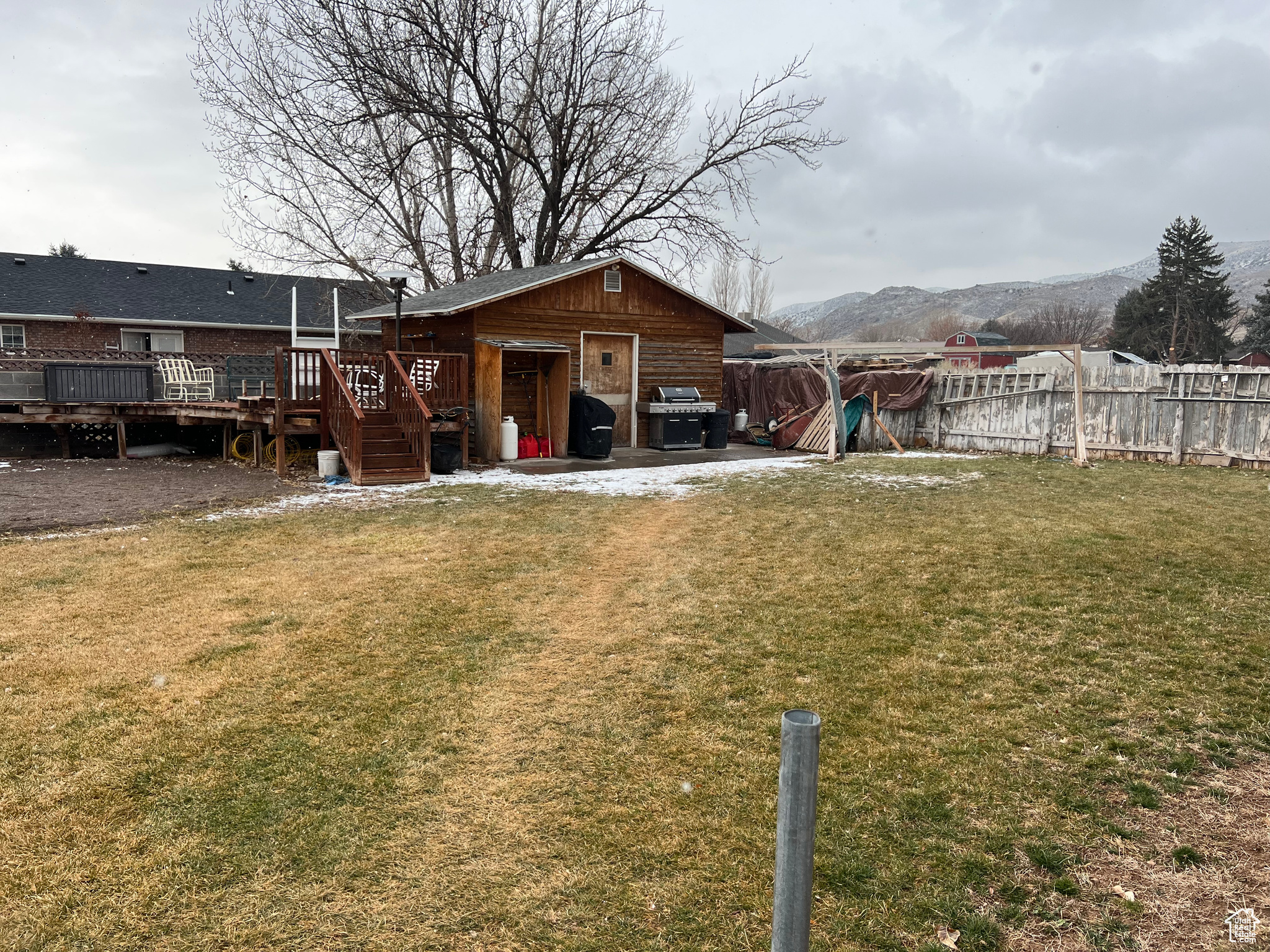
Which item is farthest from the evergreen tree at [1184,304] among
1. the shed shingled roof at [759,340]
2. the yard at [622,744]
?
the yard at [622,744]

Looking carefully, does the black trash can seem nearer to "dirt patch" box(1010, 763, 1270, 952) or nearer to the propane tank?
the propane tank

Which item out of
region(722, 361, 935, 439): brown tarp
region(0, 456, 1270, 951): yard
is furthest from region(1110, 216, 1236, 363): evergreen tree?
region(0, 456, 1270, 951): yard

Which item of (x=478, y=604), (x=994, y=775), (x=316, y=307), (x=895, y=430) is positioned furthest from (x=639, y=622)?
(x=316, y=307)

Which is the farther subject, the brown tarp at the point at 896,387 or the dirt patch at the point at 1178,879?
the brown tarp at the point at 896,387

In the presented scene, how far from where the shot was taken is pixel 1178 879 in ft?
9.48

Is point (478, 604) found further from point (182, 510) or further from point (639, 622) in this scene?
point (182, 510)

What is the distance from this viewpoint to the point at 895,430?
18.2m

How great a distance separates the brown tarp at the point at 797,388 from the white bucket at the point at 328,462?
1025 centimetres

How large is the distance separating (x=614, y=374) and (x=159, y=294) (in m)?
18.1

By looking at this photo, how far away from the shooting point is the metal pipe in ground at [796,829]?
182 cm

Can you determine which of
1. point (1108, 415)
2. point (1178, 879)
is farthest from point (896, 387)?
point (1178, 879)

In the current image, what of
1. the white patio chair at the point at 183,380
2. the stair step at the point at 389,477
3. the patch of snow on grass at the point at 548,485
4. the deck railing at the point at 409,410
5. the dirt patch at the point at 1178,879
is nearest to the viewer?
the dirt patch at the point at 1178,879

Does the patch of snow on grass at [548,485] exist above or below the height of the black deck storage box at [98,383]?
below

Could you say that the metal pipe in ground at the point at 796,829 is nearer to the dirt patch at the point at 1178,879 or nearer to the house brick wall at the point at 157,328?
the dirt patch at the point at 1178,879
